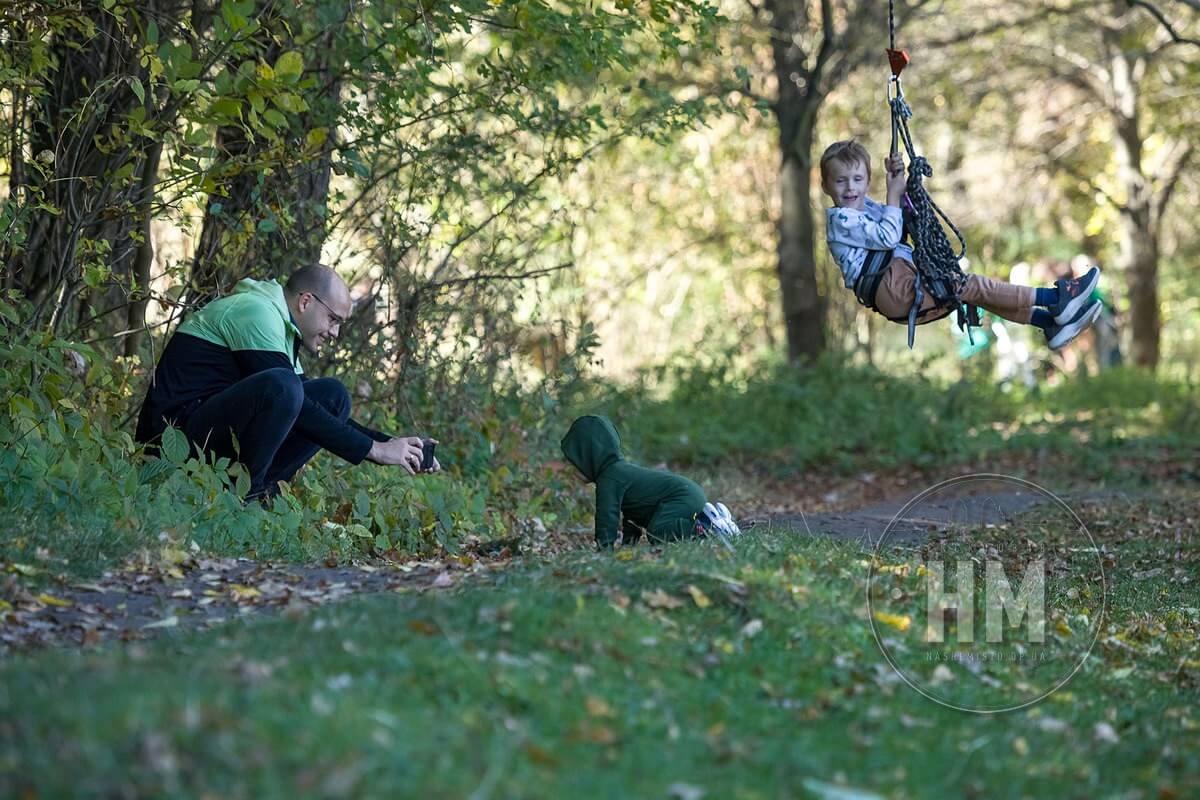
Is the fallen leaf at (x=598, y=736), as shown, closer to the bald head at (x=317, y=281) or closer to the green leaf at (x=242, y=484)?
the green leaf at (x=242, y=484)

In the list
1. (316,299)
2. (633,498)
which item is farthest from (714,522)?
(316,299)

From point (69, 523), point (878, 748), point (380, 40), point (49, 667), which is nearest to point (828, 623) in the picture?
point (878, 748)

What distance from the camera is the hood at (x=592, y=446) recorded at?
23.8 ft

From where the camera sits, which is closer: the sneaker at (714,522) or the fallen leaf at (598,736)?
the fallen leaf at (598,736)

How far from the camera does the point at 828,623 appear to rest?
198 inches

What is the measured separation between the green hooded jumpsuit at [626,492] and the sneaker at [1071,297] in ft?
7.32

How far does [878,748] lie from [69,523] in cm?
369

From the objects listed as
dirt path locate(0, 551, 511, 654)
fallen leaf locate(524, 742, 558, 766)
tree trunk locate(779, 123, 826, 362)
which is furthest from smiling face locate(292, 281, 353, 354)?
tree trunk locate(779, 123, 826, 362)

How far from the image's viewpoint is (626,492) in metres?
7.11

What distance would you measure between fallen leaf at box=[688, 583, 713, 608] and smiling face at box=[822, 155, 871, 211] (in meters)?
3.45

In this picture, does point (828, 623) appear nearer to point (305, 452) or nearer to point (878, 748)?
point (878, 748)

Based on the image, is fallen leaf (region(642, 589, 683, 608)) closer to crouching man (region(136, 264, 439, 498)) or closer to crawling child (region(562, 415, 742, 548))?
crawling child (region(562, 415, 742, 548))

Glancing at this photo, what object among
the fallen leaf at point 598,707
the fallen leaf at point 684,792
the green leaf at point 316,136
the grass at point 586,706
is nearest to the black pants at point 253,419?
the green leaf at point 316,136

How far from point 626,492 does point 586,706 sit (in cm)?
317
